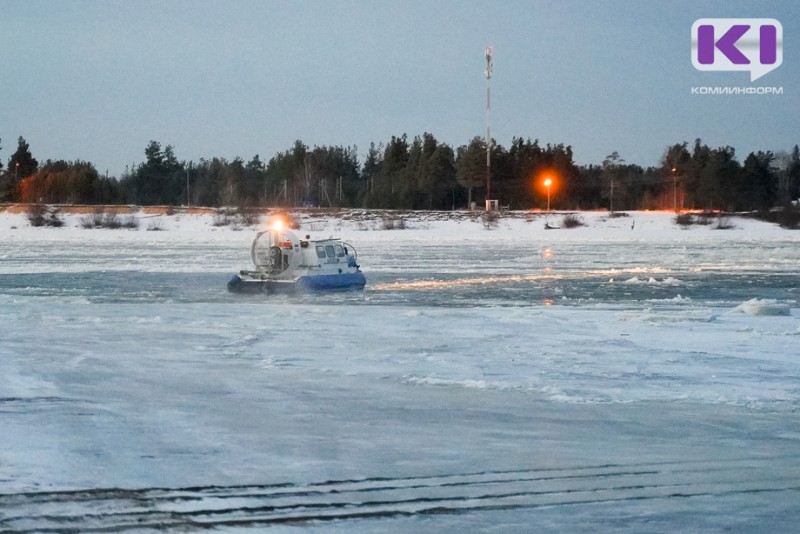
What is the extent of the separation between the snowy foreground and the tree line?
5688 centimetres

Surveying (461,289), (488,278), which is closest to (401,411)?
(461,289)

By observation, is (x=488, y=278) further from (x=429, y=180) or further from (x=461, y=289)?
(x=429, y=180)

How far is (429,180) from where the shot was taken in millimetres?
89625

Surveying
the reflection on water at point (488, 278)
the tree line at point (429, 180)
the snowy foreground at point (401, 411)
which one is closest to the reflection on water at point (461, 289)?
the reflection on water at point (488, 278)

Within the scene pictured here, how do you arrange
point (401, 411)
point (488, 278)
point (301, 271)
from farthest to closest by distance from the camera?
point (488, 278), point (301, 271), point (401, 411)

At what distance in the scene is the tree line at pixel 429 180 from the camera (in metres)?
83.6

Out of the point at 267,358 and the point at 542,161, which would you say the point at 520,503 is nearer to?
the point at 267,358

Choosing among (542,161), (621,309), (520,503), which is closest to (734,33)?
(621,309)

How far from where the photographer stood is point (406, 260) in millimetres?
31031

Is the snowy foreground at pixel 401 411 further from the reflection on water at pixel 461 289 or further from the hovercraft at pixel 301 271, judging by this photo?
the hovercraft at pixel 301 271

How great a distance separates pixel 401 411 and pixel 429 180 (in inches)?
3219

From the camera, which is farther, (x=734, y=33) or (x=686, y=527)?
(x=734, y=33)

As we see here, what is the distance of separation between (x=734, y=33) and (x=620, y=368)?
75.4 feet

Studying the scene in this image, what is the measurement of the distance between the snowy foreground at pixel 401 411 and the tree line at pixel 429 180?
187 feet
